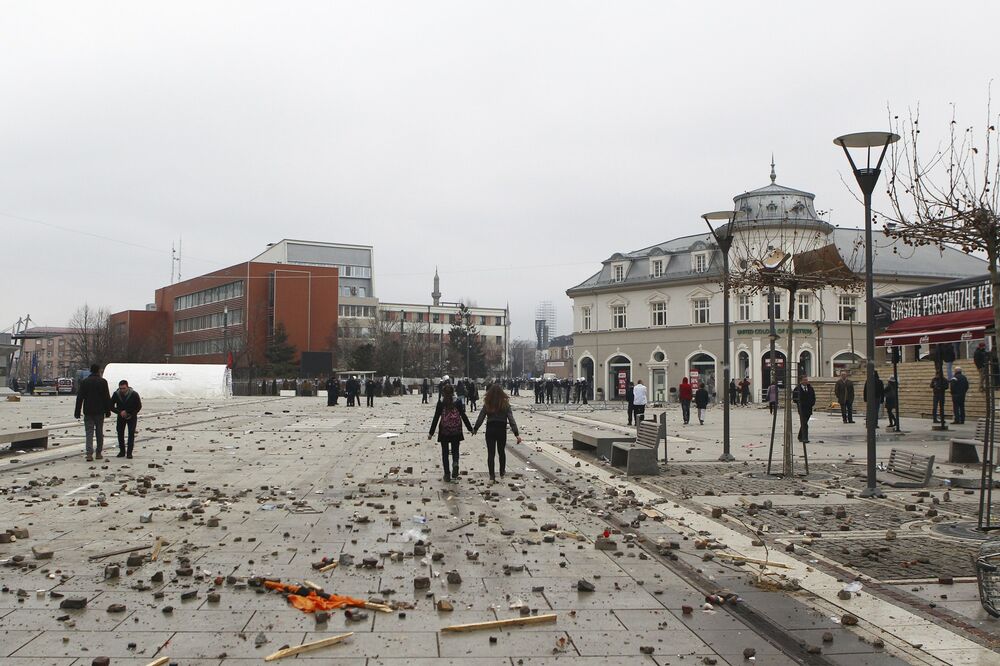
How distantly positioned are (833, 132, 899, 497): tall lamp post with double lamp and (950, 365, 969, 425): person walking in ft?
50.7

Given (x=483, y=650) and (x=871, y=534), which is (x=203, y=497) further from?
(x=871, y=534)

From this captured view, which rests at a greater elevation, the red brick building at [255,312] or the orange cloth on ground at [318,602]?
the red brick building at [255,312]

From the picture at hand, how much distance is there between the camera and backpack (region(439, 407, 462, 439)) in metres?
13.8

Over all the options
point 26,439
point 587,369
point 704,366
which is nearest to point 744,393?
point 704,366

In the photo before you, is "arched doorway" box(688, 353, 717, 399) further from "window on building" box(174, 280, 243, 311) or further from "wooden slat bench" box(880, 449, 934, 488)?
"window on building" box(174, 280, 243, 311)

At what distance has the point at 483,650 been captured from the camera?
5.26m

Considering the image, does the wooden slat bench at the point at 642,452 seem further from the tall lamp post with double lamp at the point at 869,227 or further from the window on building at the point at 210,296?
the window on building at the point at 210,296

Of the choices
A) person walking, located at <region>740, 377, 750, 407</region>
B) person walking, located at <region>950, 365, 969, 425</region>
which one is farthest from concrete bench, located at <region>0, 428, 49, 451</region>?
person walking, located at <region>740, 377, 750, 407</region>

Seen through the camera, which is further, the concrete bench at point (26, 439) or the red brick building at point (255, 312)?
the red brick building at point (255, 312)

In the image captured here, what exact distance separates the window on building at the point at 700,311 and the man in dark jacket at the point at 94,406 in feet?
181

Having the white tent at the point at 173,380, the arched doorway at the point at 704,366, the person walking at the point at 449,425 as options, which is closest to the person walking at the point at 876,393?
the person walking at the point at 449,425

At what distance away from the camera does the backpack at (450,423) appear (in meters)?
13.8

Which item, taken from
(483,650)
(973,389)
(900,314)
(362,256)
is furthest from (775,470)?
(362,256)

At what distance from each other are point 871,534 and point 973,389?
77.7 ft
